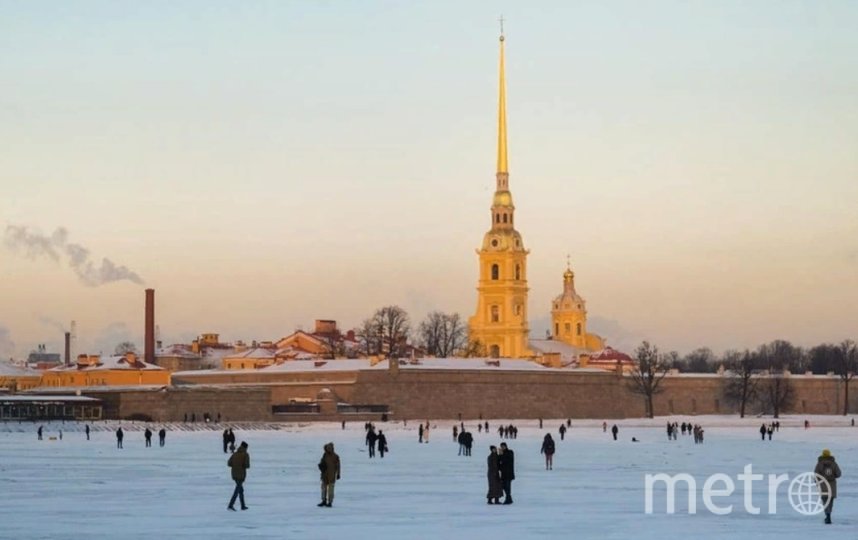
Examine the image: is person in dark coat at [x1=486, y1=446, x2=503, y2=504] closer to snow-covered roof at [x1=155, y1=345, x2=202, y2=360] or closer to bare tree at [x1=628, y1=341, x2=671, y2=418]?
bare tree at [x1=628, y1=341, x2=671, y2=418]

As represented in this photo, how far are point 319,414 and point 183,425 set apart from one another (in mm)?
17327

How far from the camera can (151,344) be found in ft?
354

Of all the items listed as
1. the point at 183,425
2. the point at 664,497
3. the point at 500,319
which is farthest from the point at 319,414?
the point at 664,497

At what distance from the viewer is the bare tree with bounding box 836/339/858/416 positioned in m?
130

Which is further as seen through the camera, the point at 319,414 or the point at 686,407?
the point at 686,407

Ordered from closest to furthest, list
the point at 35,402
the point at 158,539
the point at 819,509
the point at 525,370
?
the point at 158,539 < the point at 819,509 < the point at 35,402 < the point at 525,370

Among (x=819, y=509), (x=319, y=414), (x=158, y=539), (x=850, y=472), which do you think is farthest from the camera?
(x=319, y=414)

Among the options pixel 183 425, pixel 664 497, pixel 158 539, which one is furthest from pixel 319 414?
pixel 158 539

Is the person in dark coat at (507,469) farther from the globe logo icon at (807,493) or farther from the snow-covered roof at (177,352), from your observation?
the snow-covered roof at (177,352)

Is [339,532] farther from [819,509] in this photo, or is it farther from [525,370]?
[525,370]

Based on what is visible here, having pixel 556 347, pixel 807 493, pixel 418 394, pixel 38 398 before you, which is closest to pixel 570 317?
pixel 556 347

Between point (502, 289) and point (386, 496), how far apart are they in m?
105

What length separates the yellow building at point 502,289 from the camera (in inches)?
5133

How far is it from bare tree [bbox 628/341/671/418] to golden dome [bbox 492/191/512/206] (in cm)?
1762
